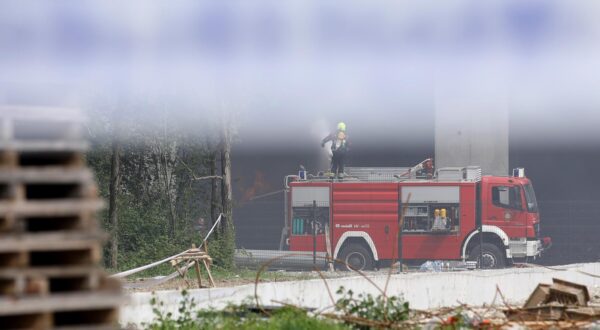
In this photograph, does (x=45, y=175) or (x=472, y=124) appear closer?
(x=45, y=175)

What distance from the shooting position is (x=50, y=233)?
5.02 metres

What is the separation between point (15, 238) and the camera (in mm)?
4836

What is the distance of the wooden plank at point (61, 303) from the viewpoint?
481cm

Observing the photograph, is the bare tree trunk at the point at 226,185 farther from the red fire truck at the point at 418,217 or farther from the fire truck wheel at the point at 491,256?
the fire truck wheel at the point at 491,256

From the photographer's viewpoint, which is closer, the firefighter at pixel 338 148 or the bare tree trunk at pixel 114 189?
the bare tree trunk at pixel 114 189

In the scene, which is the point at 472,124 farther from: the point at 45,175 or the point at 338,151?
the point at 45,175

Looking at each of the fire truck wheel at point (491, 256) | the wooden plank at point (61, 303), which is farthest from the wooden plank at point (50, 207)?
the fire truck wheel at point (491, 256)

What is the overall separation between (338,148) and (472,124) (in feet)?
10.1

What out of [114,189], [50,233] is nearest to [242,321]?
[50,233]

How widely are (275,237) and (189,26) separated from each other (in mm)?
5839

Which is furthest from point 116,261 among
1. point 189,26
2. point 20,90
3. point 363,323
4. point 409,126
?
point 20,90

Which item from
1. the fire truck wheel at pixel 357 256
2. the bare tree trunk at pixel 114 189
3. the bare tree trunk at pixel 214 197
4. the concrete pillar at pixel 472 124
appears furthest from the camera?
the concrete pillar at pixel 472 124

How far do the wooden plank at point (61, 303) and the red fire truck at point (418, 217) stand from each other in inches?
624

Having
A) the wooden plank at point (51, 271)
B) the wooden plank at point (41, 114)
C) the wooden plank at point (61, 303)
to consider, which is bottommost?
the wooden plank at point (61, 303)
